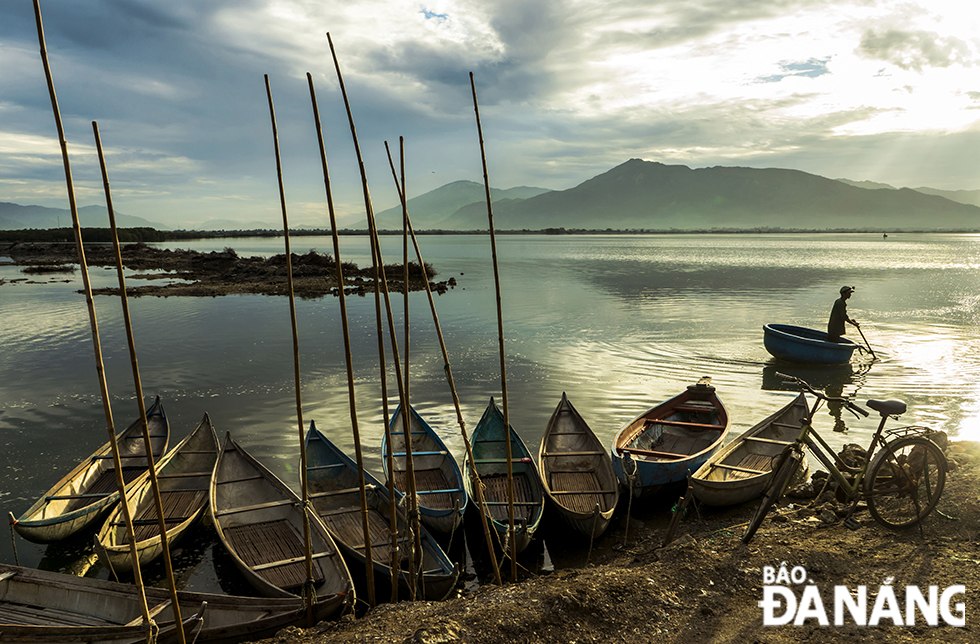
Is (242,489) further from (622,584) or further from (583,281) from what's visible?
(583,281)

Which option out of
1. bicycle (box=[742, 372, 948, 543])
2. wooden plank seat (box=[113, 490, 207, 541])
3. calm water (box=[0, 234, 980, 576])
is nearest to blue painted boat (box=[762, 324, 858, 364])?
calm water (box=[0, 234, 980, 576])

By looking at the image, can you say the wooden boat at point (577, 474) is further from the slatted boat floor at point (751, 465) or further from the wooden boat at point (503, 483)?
the slatted boat floor at point (751, 465)

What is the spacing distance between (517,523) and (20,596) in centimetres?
575

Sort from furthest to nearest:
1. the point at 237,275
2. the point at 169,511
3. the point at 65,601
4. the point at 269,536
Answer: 1. the point at 237,275
2. the point at 169,511
3. the point at 269,536
4. the point at 65,601

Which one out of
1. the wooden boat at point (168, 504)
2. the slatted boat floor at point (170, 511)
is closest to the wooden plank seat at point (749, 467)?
the wooden boat at point (168, 504)

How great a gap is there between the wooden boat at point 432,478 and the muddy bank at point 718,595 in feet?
5.34

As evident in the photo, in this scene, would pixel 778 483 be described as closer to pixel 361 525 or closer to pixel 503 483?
pixel 503 483

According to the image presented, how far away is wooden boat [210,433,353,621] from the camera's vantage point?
621 centimetres

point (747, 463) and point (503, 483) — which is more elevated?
point (503, 483)

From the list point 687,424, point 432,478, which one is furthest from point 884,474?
point 432,478

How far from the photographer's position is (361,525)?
7918 mm

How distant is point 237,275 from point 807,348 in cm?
4259

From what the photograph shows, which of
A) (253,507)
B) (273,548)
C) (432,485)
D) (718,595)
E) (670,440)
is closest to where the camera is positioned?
(718,595)

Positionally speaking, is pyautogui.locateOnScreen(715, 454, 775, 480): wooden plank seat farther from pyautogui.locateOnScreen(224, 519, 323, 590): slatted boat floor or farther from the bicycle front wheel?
pyautogui.locateOnScreen(224, 519, 323, 590): slatted boat floor
